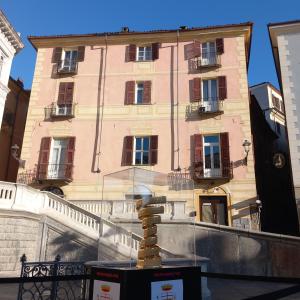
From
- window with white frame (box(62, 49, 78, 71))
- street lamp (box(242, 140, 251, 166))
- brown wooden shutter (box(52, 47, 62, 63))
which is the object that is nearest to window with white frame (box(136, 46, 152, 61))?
window with white frame (box(62, 49, 78, 71))

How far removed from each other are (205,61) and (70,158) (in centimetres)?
973

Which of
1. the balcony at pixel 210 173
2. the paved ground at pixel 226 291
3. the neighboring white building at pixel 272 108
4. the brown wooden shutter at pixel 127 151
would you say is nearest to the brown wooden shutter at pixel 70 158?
the brown wooden shutter at pixel 127 151

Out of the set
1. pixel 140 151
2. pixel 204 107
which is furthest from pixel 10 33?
pixel 204 107

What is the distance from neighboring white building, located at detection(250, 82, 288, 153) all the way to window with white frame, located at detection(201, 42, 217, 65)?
32.7 ft

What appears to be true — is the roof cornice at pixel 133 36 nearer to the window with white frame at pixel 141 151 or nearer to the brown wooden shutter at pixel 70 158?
the window with white frame at pixel 141 151

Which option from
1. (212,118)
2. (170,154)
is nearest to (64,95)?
(170,154)

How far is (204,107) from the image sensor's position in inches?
742

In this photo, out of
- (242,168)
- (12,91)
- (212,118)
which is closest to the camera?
(242,168)

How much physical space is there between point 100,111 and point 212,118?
21.5ft

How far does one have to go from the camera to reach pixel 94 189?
724 inches

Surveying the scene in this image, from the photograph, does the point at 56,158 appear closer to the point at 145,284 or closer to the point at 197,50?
the point at 197,50

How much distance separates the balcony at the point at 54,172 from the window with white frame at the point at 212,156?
290 inches

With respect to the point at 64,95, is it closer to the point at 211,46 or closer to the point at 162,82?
the point at 162,82

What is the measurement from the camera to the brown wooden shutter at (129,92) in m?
20.1
